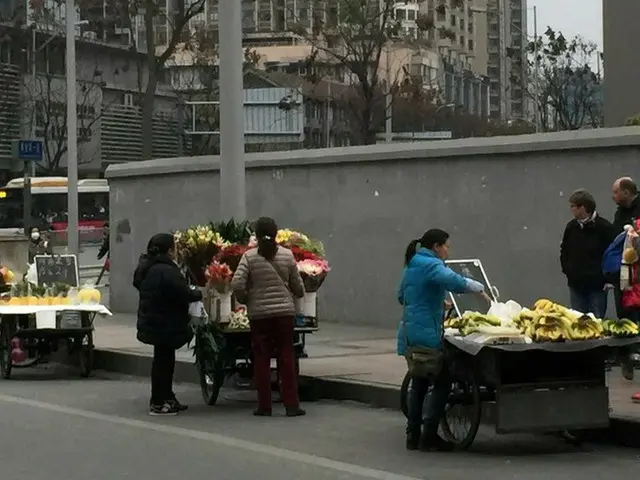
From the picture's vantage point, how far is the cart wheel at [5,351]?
1550 centimetres

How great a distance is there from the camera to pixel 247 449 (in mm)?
10125

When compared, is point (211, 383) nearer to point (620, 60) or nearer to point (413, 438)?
point (413, 438)

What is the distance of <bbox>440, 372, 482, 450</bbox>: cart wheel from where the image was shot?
31.6 feet

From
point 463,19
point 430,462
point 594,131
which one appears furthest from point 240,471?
point 463,19

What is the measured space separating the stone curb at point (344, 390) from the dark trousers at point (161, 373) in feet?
5.20

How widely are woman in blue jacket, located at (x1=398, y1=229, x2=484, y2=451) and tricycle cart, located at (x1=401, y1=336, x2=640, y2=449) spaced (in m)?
0.14

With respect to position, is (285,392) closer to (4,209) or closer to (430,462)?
(430,462)

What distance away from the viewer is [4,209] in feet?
159

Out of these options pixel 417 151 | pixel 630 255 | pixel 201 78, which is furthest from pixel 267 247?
pixel 201 78

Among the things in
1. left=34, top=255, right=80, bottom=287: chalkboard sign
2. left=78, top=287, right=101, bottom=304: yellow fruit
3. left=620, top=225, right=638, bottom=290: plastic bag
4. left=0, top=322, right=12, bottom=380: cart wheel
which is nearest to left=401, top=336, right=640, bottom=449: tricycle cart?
left=620, top=225, right=638, bottom=290: plastic bag

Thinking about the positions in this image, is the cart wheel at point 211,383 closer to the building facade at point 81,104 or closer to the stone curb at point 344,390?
the stone curb at point 344,390

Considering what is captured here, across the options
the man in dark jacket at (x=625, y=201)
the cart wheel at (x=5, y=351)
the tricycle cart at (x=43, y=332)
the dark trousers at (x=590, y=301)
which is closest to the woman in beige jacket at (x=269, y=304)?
the dark trousers at (x=590, y=301)

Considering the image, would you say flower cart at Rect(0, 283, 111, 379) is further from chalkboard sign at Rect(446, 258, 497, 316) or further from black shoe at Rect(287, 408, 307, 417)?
chalkboard sign at Rect(446, 258, 497, 316)

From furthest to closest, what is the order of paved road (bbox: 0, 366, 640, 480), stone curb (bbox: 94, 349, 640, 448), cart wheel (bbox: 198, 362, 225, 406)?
1. cart wheel (bbox: 198, 362, 225, 406)
2. stone curb (bbox: 94, 349, 640, 448)
3. paved road (bbox: 0, 366, 640, 480)
